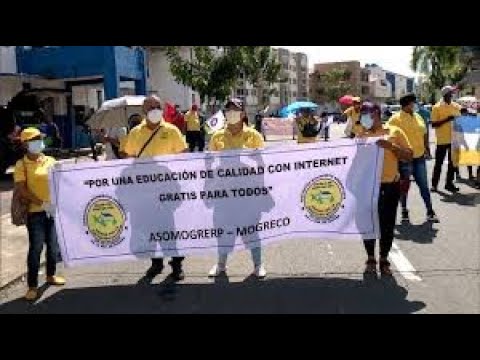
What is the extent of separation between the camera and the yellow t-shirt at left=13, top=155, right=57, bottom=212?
21.2 feet

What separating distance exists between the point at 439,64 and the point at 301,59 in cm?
8870

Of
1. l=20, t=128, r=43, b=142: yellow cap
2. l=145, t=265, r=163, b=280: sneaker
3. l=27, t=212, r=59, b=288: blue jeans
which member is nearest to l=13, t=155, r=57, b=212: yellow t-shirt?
l=27, t=212, r=59, b=288: blue jeans

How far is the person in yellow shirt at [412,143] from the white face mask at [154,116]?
3.20m

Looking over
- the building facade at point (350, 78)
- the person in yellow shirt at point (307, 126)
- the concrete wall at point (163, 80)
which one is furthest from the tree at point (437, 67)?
the building facade at point (350, 78)

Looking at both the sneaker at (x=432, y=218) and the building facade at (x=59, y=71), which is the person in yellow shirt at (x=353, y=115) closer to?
the sneaker at (x=432, y=218)

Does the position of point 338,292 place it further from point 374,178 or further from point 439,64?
point 439,64

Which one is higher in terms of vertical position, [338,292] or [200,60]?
[200,60]

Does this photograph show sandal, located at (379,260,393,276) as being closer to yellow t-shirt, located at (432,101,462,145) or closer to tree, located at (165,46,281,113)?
yellow t-shirt, located at (432,101,462,145)

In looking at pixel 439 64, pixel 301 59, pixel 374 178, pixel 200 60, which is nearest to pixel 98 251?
pixel 374 178

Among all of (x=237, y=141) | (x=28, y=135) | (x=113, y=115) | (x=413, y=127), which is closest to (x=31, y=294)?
(x=28, y=135)

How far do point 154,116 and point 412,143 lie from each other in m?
4.09

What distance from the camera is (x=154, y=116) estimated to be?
675 centimetres

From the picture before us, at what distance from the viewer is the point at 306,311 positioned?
564 cm
